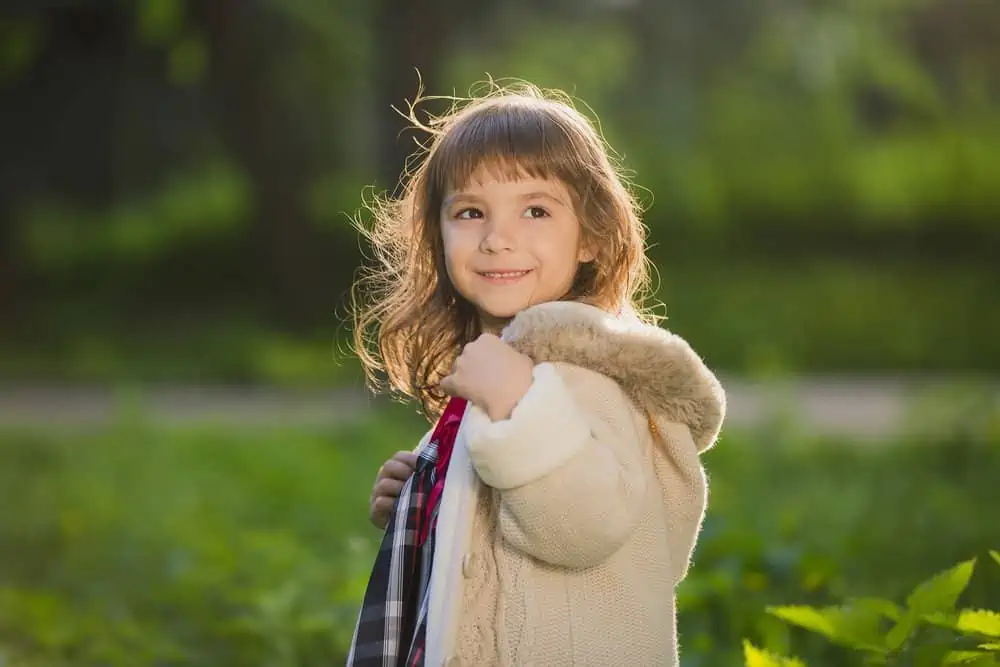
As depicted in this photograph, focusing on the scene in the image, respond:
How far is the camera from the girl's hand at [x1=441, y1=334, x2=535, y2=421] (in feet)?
6.86

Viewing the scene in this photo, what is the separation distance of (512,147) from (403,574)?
74cm

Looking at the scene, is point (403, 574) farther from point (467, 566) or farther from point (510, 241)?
point (510, 241)

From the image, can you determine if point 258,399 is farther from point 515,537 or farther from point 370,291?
point 515,537

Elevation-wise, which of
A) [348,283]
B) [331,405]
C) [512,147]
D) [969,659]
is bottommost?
[969,659]

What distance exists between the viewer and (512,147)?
2.36 m

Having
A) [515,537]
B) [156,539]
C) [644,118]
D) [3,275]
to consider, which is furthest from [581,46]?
[515,537]

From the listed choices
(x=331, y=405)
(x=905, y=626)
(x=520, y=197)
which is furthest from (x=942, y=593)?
(x=331, y=405)

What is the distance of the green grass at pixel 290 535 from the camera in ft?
12.9

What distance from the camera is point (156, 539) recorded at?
236 inches

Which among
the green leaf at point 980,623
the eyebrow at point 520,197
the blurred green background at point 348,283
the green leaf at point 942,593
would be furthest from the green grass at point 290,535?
the eyebrow at point 520,197

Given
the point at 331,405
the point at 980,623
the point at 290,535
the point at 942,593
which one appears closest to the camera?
the point at 980,623

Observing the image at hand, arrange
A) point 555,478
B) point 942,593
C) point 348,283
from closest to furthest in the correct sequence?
point 555,478 → point 942,593 → point 348,283

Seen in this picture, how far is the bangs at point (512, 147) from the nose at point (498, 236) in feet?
0.24

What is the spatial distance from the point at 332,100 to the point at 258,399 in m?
4.32
